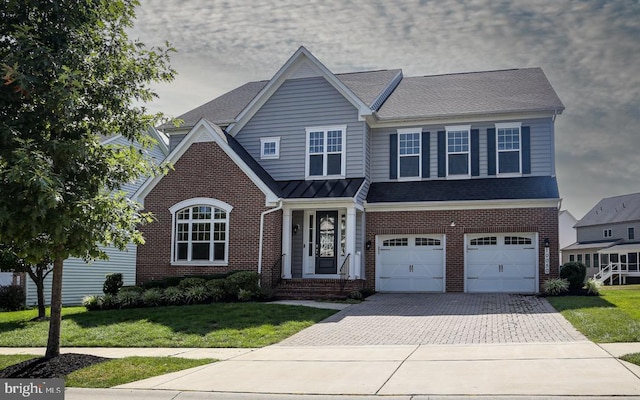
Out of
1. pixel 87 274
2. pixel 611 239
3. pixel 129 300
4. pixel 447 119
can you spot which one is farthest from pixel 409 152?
pixel 611 239

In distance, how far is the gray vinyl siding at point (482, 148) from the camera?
2373 centimetres

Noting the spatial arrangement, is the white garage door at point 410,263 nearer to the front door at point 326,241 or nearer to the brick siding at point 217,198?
the front door at point 326,241

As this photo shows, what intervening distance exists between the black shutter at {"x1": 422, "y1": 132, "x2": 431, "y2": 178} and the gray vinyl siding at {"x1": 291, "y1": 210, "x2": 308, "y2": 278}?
492 cm

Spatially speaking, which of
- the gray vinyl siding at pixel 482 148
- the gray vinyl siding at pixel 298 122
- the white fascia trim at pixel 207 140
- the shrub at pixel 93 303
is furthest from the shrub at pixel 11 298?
the gray vinyl siding at pixel 482 148

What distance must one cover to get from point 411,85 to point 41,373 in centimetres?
2120

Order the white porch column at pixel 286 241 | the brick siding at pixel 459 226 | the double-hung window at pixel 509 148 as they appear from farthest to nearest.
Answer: the double-hung window at pixel 509 148 < the white porch column at pixel 286 241 < the brick siding at pixel 459 226

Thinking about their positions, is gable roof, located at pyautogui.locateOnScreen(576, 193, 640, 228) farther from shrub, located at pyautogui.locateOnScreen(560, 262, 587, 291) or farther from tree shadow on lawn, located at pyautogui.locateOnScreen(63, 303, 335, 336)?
tree shadow on lawn, located at pyautogui.locateOnScreen(63, 303, 335, 336)

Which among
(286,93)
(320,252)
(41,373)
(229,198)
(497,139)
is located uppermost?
(286,93)

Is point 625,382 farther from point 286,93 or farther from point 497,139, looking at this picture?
point 286,93

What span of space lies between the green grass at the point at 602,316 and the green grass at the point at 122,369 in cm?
791

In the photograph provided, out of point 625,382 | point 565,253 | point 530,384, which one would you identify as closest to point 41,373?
point 530,384

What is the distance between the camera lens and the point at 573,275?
21406 mm

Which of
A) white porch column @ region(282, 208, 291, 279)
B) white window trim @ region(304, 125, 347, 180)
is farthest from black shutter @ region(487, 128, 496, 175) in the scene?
white porch column @ region(282, 208, 291, 279)

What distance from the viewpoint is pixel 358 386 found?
956 centimetres
